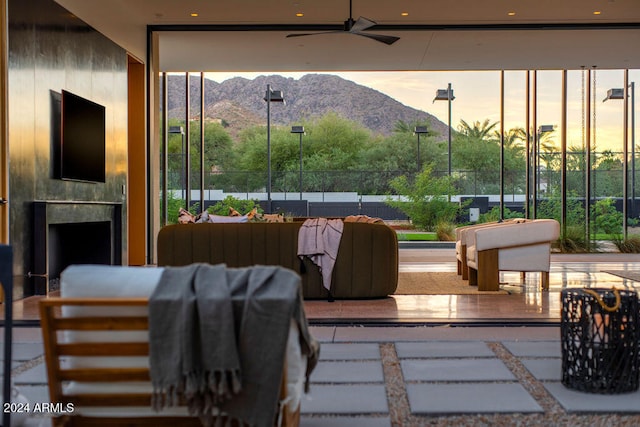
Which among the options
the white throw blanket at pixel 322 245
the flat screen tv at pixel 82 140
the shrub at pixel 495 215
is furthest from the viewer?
the shrub at pixel 495 215

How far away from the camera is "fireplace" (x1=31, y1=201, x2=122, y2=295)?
6559 millimetres

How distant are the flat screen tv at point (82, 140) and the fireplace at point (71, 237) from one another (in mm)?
324

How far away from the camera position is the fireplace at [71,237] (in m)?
6.56

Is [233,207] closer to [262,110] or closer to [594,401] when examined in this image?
[594,401]

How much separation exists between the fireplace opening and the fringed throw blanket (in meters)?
6.28

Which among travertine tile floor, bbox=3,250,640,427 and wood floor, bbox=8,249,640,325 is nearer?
travertine tile floor, bbox=3,250,640,427

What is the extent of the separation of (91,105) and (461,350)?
537 cm

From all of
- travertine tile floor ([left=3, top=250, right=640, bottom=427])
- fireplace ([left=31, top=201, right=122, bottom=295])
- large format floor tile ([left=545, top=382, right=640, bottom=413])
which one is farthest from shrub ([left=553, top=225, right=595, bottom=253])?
large format floor tile ([left=545, top=382, right=640, bottom=413])

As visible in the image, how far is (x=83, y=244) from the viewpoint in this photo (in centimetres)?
848

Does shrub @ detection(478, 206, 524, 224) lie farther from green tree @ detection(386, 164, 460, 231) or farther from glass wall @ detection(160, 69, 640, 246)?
green tree @ detection(386, 164, 460, 231)

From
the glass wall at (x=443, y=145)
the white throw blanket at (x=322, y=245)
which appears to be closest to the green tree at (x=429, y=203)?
the glass wall at (x=443, y=145)

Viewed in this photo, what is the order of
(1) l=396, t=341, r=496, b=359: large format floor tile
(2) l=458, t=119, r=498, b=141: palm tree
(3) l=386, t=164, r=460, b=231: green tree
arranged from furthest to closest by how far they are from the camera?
(2) l=458, t=119, r=498, b=141: palm tree → (3) l=386, t=164, r=460, b=231: green tree → (1) l=396, t=341, r=496, b=359: large format floor tile

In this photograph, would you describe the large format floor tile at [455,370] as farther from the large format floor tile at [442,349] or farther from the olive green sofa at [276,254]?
the olive green sofa at [276,254]

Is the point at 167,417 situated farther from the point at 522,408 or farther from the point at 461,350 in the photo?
the point at 461,350
